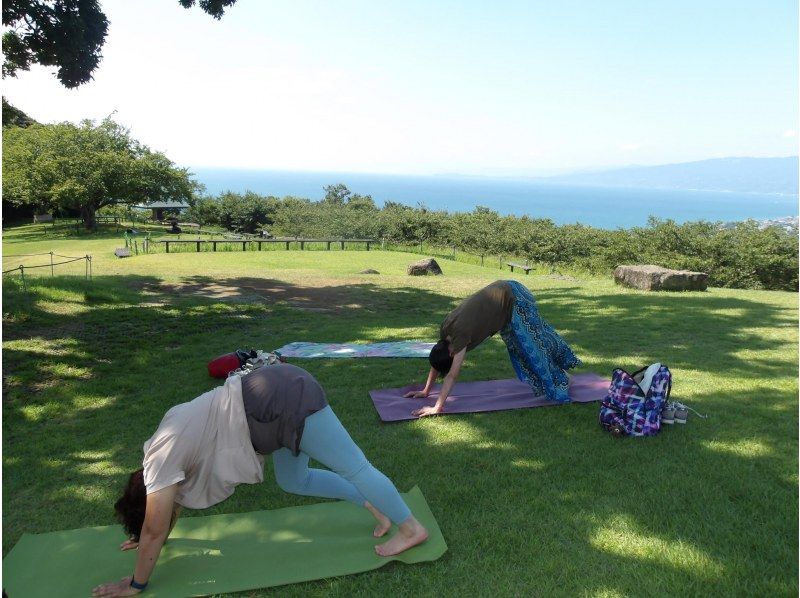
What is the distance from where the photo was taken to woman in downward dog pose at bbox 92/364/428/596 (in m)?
2.56

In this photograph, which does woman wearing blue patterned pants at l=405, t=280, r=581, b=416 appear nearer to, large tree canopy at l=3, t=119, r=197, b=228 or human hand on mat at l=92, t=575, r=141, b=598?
human hand on mat at l=92, t=575, r=141, b=598

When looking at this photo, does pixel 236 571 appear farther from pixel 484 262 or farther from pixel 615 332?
pixel 484 262

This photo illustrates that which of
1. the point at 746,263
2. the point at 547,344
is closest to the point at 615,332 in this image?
the point at 547,344

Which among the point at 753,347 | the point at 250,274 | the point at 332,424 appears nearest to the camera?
the point at 332,424

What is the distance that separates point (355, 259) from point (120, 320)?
42.0ft

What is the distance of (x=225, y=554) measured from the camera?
→ 3266 millimetres

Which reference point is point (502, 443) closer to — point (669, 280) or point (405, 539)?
point (405, 539)

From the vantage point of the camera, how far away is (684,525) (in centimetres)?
331

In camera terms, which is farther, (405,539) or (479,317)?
(479,317)

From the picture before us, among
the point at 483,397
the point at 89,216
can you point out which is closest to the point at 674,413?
the point at 483,397

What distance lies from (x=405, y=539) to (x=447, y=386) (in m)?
1.99

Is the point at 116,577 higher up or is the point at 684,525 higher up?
the point at 684,525

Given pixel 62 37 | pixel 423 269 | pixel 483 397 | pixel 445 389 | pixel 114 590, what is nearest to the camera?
pixel 114 590

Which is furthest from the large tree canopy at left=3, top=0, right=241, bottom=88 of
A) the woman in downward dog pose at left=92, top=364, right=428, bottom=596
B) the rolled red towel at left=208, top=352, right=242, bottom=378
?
the woman in downward dog pose at left=92, top=364, right=428, bottom=596
